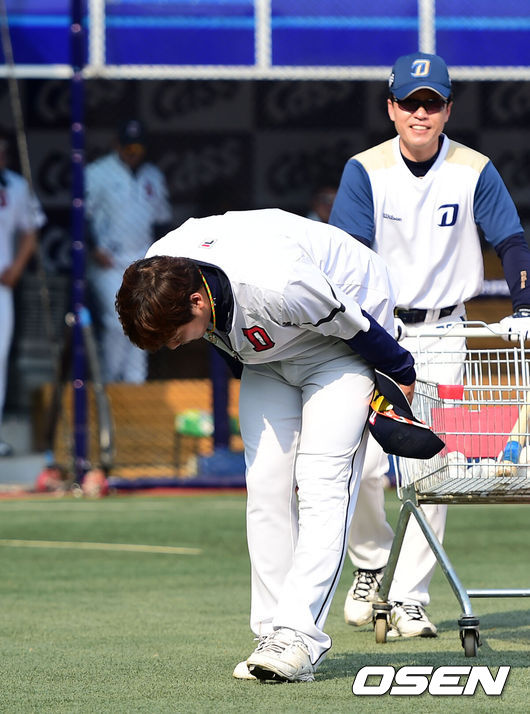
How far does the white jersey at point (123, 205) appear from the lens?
40.9ft

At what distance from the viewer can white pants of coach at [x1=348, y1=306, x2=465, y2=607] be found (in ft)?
17.7

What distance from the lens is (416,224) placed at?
5512 mm

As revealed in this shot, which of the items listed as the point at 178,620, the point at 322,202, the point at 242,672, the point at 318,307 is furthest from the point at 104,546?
the point at 322,202

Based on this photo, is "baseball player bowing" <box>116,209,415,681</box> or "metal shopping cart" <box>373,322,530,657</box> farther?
"metal shopping cart" <box>373,322,530,657</box>

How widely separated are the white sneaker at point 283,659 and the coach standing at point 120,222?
26.8ft

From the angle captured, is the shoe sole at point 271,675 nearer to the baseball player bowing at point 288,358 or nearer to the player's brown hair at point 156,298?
the baseball player bowing at point 288,358

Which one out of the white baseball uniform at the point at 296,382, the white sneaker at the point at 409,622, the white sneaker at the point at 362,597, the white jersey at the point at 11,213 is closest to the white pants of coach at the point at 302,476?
the white baseball uniform at the point at 296,382

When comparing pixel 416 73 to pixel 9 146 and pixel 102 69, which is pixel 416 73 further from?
pixel 9 146

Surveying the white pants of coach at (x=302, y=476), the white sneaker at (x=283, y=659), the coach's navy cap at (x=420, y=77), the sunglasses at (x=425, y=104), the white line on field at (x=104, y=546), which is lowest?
the white line on field at (x=104, y=546)

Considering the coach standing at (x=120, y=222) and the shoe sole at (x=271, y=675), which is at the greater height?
the coach standing at (x=120, y=222)

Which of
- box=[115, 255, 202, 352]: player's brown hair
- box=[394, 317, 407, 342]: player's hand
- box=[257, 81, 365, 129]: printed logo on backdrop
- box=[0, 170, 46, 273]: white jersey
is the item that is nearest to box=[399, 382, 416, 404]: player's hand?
box=[394, 317, 407, 342]: player's hand

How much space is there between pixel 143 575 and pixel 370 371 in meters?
3.03

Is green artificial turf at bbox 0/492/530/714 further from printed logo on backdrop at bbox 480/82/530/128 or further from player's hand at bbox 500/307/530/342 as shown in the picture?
printed logo on backdrop at bbox 480/82/530/128

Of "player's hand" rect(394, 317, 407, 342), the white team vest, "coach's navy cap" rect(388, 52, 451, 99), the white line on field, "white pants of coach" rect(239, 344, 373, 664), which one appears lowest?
the white line on field
